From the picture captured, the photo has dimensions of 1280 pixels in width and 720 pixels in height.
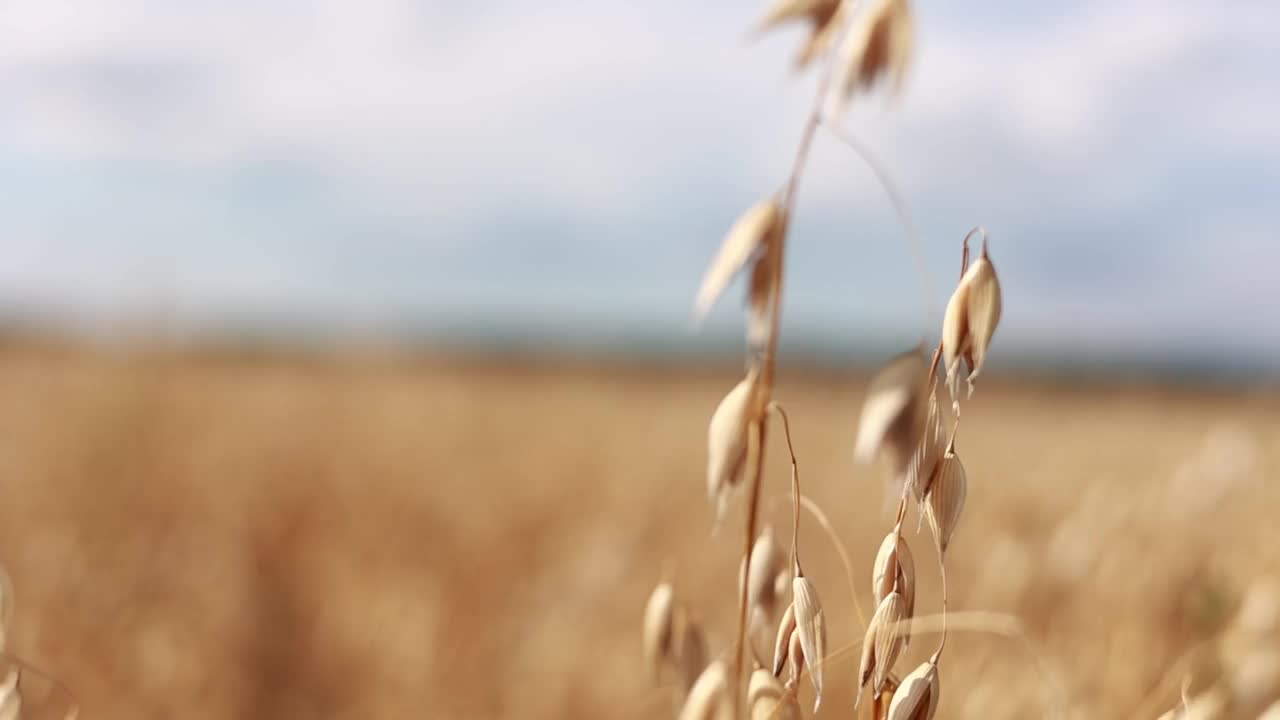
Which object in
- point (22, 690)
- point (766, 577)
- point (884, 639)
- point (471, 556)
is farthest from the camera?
point (471, 556)

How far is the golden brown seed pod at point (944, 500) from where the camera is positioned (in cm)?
48

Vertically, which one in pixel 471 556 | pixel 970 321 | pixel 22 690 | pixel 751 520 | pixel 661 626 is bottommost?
pixel 471 556

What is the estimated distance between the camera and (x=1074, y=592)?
5.64 ft

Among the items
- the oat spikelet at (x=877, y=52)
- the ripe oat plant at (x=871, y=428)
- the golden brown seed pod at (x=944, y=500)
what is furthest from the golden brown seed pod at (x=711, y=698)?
the oat spikelet at (x=877, y=52)

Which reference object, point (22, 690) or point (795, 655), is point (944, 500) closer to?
point (795, 655)

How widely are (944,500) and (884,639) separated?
69 millimetres

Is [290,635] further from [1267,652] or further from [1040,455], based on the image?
[1040,455]

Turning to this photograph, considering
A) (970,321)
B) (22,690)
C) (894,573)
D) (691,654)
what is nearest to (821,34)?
(970,321)

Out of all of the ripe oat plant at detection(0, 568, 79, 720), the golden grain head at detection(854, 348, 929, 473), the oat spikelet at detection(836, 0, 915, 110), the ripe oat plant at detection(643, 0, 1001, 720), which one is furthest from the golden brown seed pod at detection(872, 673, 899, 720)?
the ripe oat plant at detection(0, 568, 79, 720)

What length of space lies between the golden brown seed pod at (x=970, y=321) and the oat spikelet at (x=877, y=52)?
10 centimetres

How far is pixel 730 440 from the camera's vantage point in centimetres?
51

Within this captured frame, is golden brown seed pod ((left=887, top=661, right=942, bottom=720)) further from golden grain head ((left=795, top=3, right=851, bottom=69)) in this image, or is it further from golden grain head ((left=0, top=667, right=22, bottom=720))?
golden grain head ((left=0, top=667, right=22, bottom=720))

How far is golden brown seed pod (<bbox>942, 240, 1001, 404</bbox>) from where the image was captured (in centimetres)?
46

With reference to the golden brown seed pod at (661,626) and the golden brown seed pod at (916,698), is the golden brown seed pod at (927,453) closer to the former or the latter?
the golden brown seed pod at (916,698)
